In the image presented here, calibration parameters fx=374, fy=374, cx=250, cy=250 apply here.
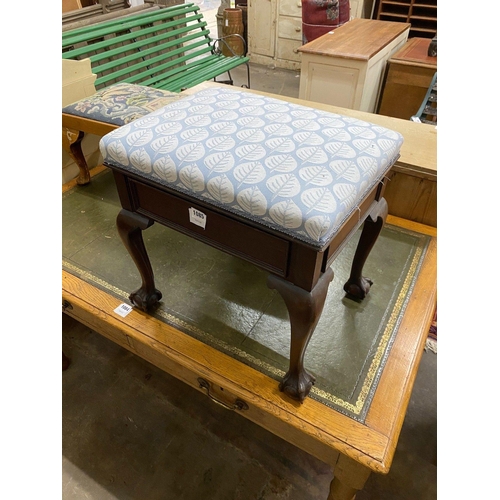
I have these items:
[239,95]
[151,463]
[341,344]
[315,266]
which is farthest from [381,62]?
[151,463]

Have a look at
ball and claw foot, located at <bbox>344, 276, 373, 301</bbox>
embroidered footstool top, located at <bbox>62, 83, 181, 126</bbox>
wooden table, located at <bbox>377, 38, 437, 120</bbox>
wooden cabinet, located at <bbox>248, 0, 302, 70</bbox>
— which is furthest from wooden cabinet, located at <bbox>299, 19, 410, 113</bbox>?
wooden cabinet, located at <bbox>248, 0, 302, 70</bbox>

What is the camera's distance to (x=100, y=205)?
162 centimetres

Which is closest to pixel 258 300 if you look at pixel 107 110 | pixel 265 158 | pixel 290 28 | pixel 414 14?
pixel 265 158

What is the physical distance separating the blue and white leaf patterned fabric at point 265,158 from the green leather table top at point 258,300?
0.49 metres

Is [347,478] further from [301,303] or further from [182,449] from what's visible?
[182,449]

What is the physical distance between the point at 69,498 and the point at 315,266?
1128 millimetres

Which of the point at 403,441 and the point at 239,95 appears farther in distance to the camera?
the point at 403,441

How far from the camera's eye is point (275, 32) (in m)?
4.60

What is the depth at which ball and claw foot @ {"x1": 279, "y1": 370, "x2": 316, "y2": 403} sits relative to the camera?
88cm

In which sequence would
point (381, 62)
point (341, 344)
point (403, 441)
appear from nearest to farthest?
point (341, 344) < point (403, 441) < point (381, 62)

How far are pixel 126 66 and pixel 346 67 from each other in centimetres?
151

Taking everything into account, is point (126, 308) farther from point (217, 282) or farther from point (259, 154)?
point (259, 154)

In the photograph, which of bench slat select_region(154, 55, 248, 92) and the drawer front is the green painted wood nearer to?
bench slat select_region(154, 55, 248, 92)

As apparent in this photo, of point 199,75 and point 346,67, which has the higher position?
point 346,67
